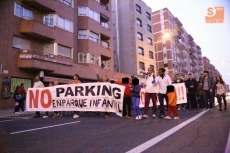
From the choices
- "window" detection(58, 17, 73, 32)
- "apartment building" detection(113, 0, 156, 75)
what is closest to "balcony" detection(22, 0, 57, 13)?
"window" detection(58, 17, 73, 32)

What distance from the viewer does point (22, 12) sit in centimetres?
2041

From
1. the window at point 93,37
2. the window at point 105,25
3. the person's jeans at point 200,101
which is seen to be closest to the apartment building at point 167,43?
the window at point 105,25

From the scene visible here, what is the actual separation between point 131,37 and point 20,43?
73.3 feet

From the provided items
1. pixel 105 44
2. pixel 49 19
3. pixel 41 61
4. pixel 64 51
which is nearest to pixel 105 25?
pixel 105 44

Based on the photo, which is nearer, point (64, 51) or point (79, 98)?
point (79, 98)

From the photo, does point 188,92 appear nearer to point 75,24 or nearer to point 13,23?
point 13,23

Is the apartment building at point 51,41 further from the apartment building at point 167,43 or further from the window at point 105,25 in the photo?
the apartment building at point 167,43

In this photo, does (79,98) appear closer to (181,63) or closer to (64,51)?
(64,51)

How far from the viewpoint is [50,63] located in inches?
837

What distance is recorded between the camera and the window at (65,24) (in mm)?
23952

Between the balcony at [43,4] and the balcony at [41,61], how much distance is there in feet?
14.9

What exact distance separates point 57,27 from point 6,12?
5726mm

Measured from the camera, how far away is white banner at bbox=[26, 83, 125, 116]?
8.92 meters

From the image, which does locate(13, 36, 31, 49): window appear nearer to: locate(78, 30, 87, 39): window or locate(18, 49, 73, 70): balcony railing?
locate(18, 49, 73, 70): balcony railing
